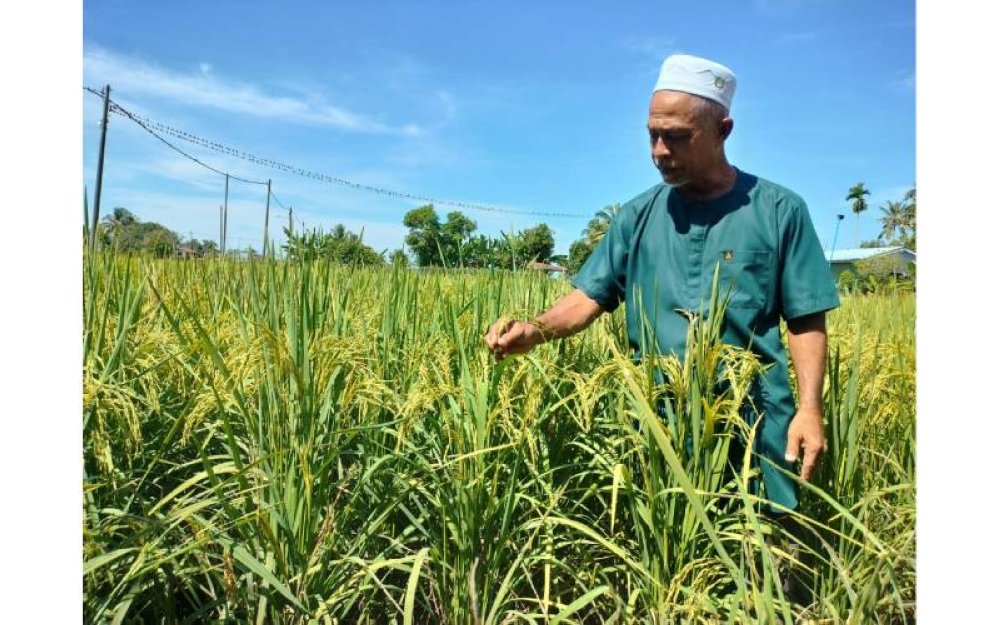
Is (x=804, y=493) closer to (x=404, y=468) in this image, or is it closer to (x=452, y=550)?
(x=452, y=550)

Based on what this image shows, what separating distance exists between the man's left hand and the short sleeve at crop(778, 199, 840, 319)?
293mm

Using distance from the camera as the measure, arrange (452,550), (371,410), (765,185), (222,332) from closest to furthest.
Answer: (452,550)
(371,410)
(765,185)
(222,332)

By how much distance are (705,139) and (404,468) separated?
1.24m

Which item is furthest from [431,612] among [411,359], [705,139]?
[705,139]

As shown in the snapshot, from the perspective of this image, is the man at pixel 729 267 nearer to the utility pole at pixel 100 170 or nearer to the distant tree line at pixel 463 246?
the distant tree line at pixel 463 246

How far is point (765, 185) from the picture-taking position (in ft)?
5.63

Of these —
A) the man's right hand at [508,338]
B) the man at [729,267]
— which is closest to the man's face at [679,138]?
the man at [729,267]

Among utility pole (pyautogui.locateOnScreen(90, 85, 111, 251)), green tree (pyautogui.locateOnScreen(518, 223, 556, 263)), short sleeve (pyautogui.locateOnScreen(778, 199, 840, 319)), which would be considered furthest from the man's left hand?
utility pole (pyautogui.locateOnScreen(90, 85, 111, 251))

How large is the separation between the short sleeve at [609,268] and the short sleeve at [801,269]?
0.47 m

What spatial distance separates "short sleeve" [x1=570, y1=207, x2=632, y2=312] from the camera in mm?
1895

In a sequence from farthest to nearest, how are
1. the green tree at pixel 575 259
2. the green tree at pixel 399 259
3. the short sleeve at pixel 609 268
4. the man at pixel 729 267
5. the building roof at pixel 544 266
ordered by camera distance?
the green tree at pixel 575 259 → the building roof at pixel 544 266 → the green tree at pixel 399 259 → the short sleeve at pixel 609 268 → the man at pixel 729 267

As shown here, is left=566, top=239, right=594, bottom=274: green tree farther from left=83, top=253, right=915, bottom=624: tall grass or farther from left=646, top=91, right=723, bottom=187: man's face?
left=83, top=253, right=915, bottom=624: tall grass

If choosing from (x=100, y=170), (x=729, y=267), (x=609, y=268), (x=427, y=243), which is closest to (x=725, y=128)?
(x=729, y=267)

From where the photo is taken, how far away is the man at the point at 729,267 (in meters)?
1.55
